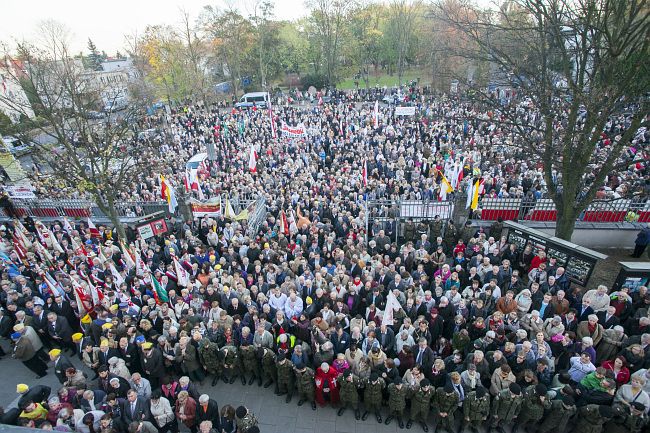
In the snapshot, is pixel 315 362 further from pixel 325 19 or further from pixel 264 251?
pixel 325 19

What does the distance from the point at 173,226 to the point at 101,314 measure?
6.50 m

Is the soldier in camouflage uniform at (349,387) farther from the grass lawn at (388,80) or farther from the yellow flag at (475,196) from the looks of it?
the grass lawn at (388,80)

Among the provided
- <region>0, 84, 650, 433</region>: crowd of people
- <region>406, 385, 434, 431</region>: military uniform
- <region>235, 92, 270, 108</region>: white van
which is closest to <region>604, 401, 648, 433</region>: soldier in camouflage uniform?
<region>0, 84, 650, 433</region>: crowd of people

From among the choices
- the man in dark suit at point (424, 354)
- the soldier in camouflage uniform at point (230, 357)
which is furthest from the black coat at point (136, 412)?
the man in dark suit at point (424, 354)

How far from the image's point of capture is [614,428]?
19.4 ft

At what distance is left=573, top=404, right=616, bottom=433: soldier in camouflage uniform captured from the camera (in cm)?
559

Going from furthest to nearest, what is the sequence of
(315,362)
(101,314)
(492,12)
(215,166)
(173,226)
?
1. (215,166)
2. (173,226)
3. (492,12)
4. (101,314)
5. (315,362)

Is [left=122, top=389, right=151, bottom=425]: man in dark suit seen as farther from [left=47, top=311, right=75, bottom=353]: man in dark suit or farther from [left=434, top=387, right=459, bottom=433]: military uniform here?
[left=434, top=387, right=459, bottom=433]: military uniform

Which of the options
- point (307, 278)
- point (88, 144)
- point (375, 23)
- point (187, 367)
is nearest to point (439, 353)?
point (307, 278)

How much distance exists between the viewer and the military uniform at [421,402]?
6195 mm

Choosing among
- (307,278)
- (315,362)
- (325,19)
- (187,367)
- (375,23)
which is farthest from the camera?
Result: (375,23)

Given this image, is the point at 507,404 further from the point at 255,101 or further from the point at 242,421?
the point at 255,101

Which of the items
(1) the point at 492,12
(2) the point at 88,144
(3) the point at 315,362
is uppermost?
(1) the point at 492,12

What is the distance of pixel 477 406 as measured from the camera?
6.06m
